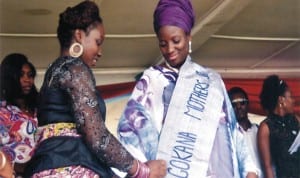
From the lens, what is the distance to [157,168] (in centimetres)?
210

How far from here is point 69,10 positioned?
6.81 feet

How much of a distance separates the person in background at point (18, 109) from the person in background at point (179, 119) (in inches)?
34.5

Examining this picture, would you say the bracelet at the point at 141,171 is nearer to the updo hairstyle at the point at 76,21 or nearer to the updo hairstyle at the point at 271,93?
the updo hairstyle at the point at 76,21

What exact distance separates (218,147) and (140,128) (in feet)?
1.05

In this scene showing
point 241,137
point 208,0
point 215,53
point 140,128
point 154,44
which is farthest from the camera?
point 215,53

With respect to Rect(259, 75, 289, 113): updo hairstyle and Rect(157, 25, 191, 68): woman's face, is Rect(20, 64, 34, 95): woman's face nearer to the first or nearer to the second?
Rect(157, 25, 191, 68): woman's face

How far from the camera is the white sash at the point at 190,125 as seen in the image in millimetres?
2285

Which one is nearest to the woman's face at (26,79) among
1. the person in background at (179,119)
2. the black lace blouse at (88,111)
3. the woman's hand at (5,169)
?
the person in background at (179,119)

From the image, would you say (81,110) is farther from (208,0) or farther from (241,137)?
(208,0)

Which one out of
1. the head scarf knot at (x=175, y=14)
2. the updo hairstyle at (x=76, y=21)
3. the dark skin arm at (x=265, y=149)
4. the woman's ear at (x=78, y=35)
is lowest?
the dark skin arm at (x=265, y=149)

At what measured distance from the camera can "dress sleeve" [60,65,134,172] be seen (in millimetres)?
1896

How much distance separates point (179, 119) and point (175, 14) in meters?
0.41

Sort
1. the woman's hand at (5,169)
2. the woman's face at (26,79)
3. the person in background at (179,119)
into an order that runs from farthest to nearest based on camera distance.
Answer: the woman's face at (26,79), the person in background at (179,119), the woman's hand at (5,169)

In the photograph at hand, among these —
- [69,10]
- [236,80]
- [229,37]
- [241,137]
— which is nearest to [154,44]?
[229,37]
